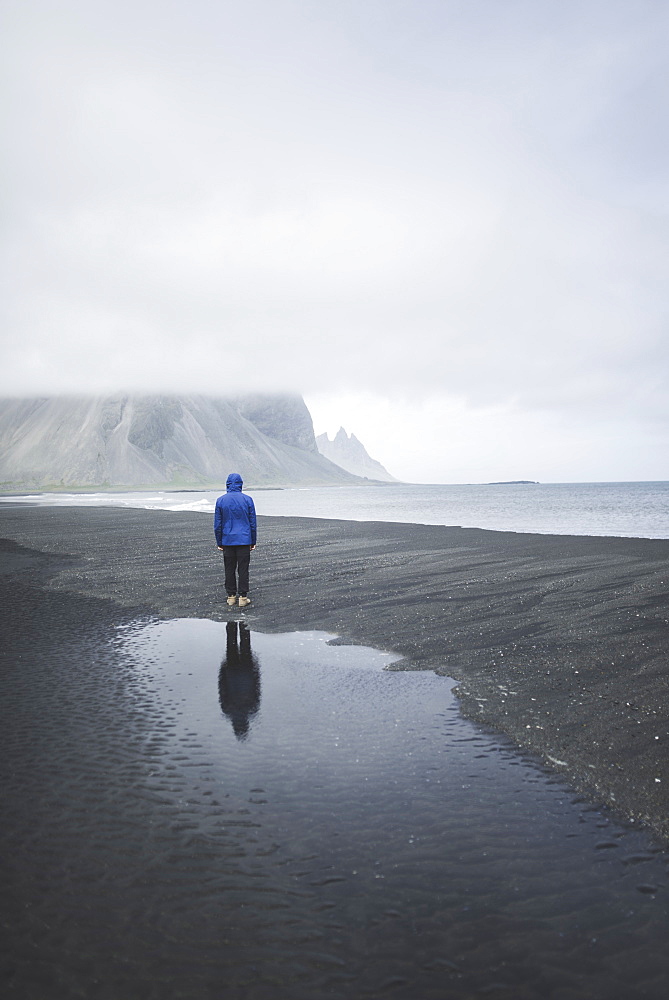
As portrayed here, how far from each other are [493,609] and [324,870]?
887cm

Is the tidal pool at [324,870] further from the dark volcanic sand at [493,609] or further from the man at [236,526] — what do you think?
the man at [236,526]

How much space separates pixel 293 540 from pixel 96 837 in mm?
24053

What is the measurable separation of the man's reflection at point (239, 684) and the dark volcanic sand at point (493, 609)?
4.71 feet

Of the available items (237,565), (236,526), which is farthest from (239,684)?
(237,565)

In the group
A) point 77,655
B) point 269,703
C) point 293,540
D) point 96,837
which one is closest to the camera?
point 96,837

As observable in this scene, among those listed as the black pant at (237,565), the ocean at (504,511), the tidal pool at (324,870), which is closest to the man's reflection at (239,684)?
the tidal pool at (324,870)

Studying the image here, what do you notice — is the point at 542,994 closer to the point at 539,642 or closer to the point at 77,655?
the point at 539,642

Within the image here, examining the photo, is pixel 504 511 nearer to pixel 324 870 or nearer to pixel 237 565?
pixel 237 565

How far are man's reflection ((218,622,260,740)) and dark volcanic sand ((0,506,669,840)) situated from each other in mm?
1437

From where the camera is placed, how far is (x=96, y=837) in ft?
14.1

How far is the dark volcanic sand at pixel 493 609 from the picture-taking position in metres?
6.09

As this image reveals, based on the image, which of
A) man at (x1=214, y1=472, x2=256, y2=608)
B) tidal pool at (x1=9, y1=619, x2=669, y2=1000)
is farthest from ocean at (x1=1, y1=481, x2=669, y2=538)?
tidal pool at (x1=9, y1=619, x2=669, y2=1000)

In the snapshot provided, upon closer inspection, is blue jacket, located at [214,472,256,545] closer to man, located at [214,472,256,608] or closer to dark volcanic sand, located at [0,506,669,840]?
man, located at [214,472,256,608]

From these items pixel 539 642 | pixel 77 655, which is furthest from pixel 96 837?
pixel 539 642
